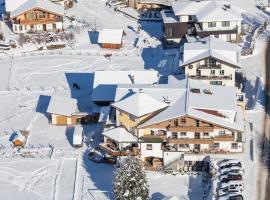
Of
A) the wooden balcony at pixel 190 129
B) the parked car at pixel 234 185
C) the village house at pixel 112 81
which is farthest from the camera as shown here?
the village house at pixel 112 81

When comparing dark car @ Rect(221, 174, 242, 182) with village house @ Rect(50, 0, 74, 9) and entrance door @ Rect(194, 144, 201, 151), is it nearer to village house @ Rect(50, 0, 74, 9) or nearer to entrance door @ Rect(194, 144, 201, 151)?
entrance door @ Rect(194, 144, 201, 151)

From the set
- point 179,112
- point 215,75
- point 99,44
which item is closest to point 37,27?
point 99,44

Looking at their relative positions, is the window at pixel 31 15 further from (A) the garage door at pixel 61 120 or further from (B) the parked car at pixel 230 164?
(B) the parked car at pixel 230 164

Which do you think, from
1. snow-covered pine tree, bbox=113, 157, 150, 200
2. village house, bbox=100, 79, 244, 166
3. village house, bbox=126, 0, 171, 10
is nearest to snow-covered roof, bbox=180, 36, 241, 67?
village house, bbox=100, 79, 244, 166

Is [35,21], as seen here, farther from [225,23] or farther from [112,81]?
[225,23]

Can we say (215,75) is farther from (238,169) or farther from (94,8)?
(94,8)

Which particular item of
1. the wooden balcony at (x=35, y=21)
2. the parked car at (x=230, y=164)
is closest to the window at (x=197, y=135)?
the parked car at (x=230, y=164)
